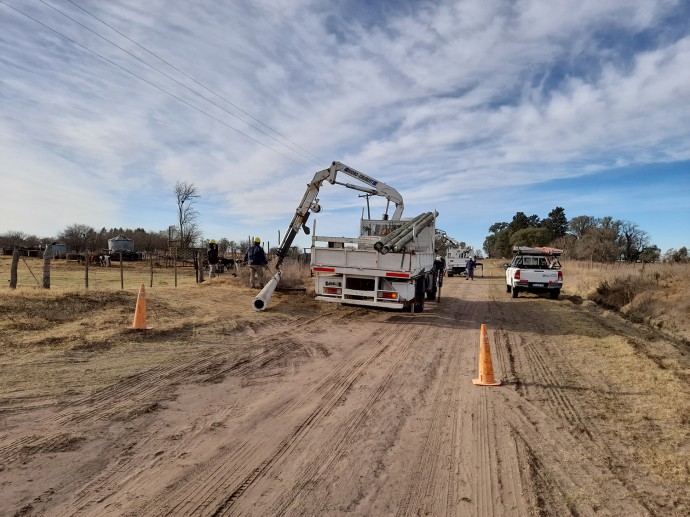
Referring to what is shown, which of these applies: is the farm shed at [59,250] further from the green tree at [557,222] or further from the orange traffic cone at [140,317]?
→ the green tree at [557,222]

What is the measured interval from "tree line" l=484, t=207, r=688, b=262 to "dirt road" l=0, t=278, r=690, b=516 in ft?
112

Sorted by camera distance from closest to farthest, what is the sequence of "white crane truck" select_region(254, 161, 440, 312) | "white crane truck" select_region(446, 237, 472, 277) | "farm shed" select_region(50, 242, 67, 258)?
"white crane truck" select_region(254, 161, 440, 312), "white crane truck" select_region(446, 237, 472, 277), "farm shed" select_region(50, 242, 67, 258)

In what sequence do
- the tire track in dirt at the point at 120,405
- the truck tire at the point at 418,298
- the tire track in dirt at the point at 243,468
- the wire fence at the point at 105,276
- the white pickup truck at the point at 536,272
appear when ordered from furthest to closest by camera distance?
the white pickup truck at the point at 536,272, the wire fence at the point at 105,276, the truck tire at the point at 418,298, the tire track in dirt at the point at 120,405, the tire track in dirt at the point at 243,468

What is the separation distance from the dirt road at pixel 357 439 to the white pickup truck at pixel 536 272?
1071 cm

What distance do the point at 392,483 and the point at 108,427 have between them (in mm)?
2833

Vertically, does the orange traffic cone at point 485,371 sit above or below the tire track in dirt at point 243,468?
above

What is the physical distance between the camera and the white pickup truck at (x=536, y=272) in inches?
712

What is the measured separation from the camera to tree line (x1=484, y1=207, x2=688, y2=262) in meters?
52.0

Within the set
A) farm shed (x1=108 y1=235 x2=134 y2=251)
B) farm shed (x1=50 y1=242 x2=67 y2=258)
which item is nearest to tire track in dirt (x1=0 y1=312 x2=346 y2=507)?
farm shed (x1=50 y1=242 x2=67 y2=258)

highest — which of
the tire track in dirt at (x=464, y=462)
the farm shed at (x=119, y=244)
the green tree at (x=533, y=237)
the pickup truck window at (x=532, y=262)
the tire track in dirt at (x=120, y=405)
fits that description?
the green tree at (x=533, y=237)

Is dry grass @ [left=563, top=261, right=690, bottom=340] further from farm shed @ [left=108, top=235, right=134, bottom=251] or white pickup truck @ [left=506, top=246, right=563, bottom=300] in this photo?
farm shed @ [left=108, top=235, right=134, bottom=251]

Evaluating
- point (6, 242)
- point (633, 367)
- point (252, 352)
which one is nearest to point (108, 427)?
point (252, 352)

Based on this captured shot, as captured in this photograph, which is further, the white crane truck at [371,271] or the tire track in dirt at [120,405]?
the white crane truck at [371,271]

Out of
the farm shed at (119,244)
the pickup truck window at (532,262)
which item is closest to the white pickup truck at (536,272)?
the pickup truck window at (532,262)
